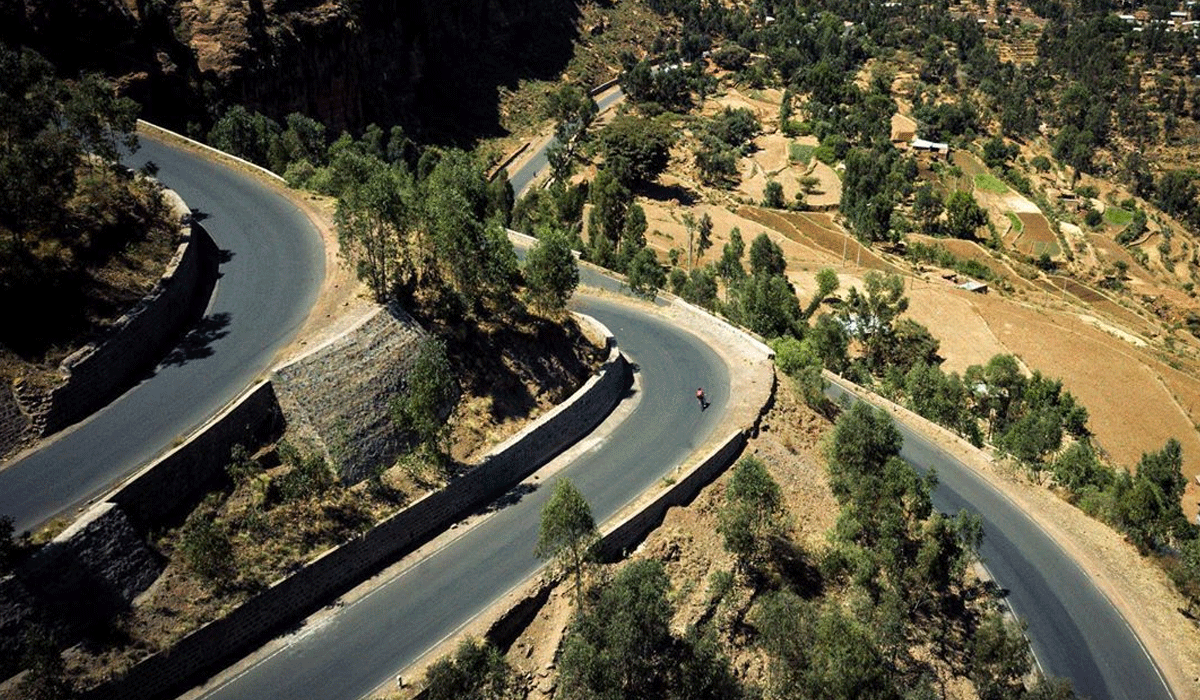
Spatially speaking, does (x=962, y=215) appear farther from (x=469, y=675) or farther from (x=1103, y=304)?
(x=469, y=675)

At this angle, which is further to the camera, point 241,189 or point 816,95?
point 816,95

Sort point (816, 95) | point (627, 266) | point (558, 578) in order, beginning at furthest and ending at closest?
point (816, 95)
point (627, 266)
point (558, 578)

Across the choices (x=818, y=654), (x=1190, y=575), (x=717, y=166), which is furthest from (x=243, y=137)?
(x=717, y=166)

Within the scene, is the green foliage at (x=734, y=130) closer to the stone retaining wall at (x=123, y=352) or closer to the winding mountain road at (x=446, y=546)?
the winding mountain road at (x=446, y=546)

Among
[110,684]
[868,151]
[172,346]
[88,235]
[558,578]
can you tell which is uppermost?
[88,235]

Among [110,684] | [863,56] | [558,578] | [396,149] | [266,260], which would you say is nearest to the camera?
[110,684]

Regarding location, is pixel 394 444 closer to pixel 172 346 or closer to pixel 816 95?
pixel 172 346

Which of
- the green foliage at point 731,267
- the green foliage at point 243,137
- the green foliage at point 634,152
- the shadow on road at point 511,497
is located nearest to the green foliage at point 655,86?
the green foliage at point 634,152

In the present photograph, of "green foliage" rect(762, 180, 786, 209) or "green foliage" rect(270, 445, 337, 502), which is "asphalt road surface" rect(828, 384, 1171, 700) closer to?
"green foliage" rect(270, 445, 337, 502)

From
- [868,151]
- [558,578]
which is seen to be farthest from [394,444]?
[868,151]
